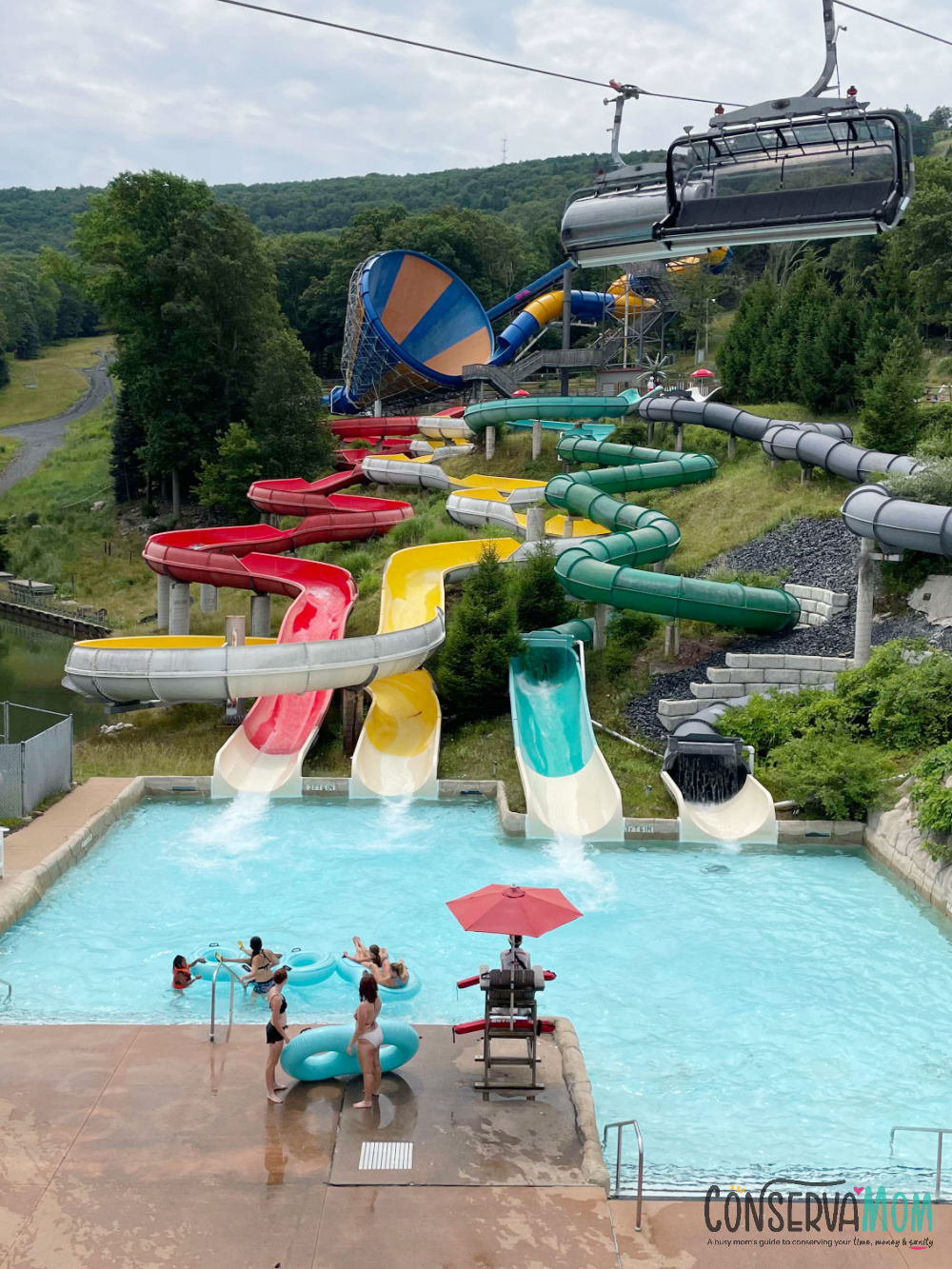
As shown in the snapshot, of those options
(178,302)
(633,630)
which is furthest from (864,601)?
(178,302)

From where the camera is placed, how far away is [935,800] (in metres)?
14.5

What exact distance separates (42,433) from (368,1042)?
71.9m

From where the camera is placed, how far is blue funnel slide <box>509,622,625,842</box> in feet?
56.2

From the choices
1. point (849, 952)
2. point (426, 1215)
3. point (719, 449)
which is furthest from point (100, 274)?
point (426, 1215)

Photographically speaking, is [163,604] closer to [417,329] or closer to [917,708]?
[917,708]

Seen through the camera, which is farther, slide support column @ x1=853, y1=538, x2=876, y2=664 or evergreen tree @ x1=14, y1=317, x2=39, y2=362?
evergreen tree @ x1=14, y1=317, x2=39, y2=362

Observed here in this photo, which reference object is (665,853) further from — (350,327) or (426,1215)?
(350,327)

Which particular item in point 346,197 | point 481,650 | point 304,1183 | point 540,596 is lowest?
point 304,1183

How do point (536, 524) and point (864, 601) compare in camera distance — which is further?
point (536, 524)

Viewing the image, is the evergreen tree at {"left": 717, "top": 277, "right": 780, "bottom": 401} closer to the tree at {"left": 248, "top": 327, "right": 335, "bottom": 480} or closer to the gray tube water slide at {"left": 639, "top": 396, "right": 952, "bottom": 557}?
the gray tube water slide at {"left": 639, "top": 396, "right": 952, "bottom": 557}

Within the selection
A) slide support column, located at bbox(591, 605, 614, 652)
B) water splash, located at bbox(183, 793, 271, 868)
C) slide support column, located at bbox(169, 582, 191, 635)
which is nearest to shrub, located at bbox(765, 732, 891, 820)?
slide support column, located at bbox(591, 605, 614, 652)

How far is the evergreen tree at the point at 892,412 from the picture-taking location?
27.5m

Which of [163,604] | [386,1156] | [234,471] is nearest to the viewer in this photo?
[386,1156]

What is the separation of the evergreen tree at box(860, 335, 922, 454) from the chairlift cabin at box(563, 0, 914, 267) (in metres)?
15.8
